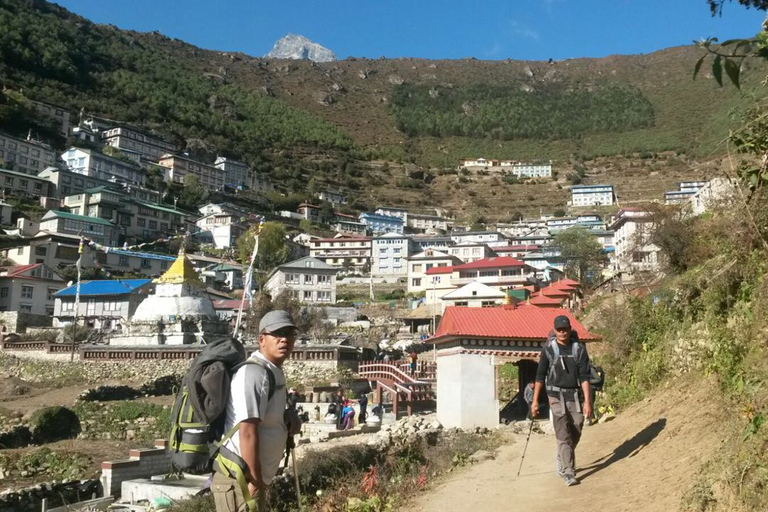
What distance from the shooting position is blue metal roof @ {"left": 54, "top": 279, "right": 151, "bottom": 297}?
160 feet

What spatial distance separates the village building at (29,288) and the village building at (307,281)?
59.4 feet

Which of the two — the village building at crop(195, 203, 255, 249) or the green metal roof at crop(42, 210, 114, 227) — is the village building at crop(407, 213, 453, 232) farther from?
the green metal roof at crop(42, 210, 114, 227)

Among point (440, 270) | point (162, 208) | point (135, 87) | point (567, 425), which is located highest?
point (135, 87)

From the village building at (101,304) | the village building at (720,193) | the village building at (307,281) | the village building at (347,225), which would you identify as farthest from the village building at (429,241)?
the village building at (720,193)

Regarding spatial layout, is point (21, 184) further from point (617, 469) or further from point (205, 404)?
point (205, 404)

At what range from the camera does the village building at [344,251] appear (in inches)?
3241

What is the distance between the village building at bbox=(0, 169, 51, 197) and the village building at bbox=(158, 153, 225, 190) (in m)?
25.9

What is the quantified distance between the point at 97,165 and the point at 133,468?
7763 cm

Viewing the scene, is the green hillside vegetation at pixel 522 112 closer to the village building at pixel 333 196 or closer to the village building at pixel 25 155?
the village building at pixel 333 196

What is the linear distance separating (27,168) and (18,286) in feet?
116

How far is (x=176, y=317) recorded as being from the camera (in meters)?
39.2

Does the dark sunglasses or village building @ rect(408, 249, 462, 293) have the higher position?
village building @ rect(408, 249, 462, 293)

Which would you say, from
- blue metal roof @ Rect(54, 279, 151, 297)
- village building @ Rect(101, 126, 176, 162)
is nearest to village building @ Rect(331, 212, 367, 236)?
village building @ Rect(101, 126, 176, 162)

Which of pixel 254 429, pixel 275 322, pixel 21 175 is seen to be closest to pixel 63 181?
pixel 21 175
